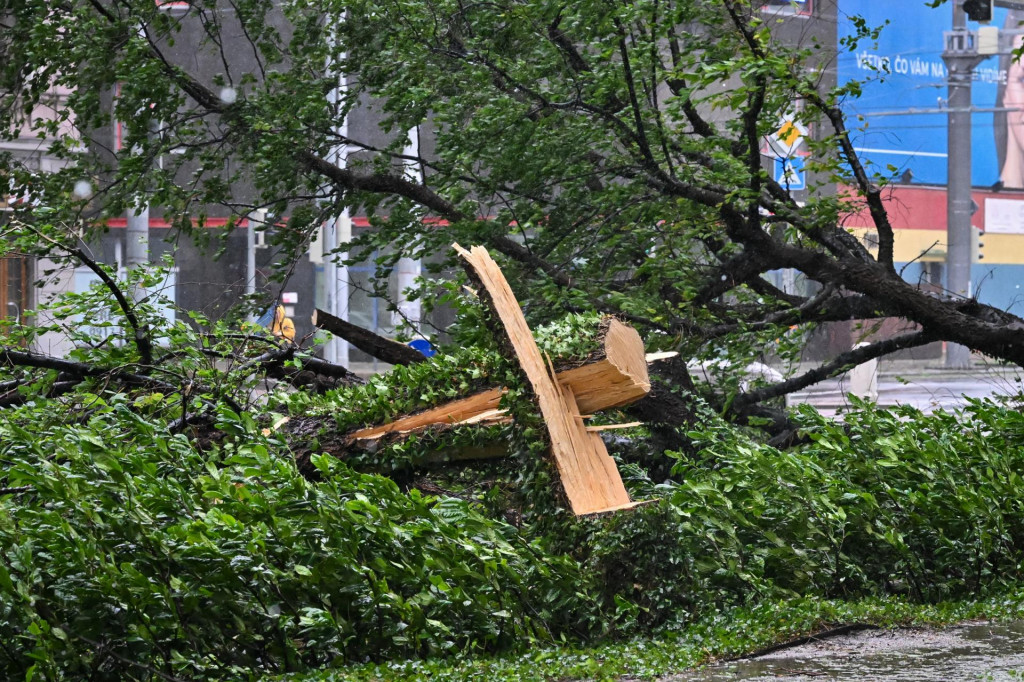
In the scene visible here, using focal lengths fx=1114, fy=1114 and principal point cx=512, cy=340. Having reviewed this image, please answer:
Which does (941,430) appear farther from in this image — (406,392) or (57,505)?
(57,505)

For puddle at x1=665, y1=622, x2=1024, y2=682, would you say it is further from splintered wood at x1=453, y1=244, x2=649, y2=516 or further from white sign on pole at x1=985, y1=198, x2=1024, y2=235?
white sign on pole at x1=985, y1=198, x2=1024, y2=235

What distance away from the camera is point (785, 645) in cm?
478

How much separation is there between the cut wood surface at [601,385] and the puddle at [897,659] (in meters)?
1.98

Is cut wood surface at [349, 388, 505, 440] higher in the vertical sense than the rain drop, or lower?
lower

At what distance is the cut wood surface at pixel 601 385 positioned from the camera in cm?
628

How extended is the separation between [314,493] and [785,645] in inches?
83.1

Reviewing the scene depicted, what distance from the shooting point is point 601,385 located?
20.8 feet

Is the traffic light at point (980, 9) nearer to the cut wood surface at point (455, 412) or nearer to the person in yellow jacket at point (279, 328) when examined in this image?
the cut wood surface at point (455, 412)

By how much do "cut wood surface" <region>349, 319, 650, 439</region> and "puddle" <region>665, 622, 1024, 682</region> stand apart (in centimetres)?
198

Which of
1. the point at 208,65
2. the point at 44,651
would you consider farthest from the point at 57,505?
the point at 208,65

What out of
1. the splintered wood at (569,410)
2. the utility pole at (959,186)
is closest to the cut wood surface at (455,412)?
the splintered wood at (569,410)

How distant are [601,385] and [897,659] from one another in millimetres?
2359

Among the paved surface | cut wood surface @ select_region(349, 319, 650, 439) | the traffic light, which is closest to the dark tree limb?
the traffic light

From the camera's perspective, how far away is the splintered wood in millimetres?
5691
